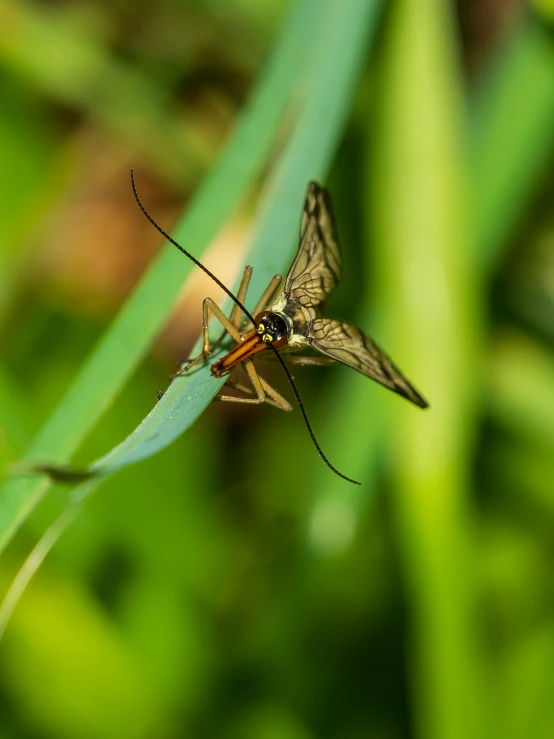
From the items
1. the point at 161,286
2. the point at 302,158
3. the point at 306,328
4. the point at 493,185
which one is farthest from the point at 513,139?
the point at 161,286

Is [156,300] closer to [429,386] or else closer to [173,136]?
[429,386]

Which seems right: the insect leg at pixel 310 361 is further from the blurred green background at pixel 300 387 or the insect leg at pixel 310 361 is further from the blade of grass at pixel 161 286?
the blade of grass at pixel 161 286

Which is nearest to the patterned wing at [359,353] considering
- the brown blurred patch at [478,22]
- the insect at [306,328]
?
the insect at [306,328]

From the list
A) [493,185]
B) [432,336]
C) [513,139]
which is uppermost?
[513,139]

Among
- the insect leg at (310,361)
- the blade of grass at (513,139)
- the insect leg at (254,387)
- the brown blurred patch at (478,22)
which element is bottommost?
the insect leg at (254,387)

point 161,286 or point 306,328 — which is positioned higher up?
point 306,328

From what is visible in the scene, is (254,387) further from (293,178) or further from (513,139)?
(513,139)
